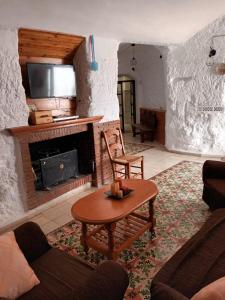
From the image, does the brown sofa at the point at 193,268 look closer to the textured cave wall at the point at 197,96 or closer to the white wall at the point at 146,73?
the textured cave wall at the point at 197,96

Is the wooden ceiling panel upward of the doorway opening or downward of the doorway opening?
upward

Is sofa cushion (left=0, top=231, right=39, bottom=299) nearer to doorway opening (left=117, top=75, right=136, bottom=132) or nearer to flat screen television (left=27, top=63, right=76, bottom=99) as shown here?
flat screen television (left=27, top=63, right=76, bottom=99)

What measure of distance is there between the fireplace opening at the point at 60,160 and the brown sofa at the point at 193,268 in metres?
2.22

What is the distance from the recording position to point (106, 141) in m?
3.94

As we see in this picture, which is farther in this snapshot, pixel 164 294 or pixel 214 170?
pixel 214 170

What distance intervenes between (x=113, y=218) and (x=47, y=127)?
1633 millimetres

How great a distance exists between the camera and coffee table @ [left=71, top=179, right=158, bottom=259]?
2094 millimetres

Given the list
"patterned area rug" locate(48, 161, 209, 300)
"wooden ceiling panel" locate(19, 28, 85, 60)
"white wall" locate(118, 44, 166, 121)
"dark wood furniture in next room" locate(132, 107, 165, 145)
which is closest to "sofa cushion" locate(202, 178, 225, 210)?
"patterned area rug" locate(48, 161, 209, 300)

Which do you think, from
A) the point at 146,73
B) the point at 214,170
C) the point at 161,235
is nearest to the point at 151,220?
the point at 161,235

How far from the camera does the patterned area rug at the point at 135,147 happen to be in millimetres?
6008

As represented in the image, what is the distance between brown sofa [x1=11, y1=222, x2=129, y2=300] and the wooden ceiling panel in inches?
92.4

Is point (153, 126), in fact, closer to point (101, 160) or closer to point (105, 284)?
point (101, 160)

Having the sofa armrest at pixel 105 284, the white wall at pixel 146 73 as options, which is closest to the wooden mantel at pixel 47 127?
the sofa armrest at pixel 105 284

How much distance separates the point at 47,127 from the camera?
315cm
